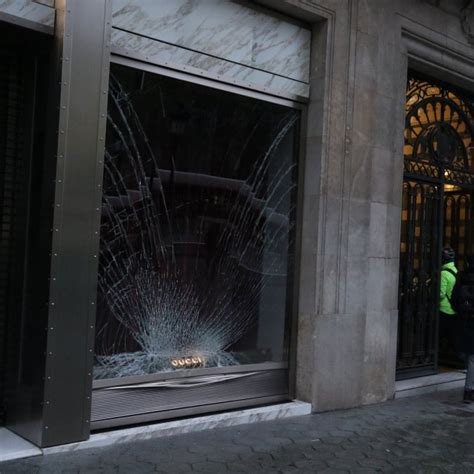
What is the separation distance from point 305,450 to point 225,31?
381 centimetres

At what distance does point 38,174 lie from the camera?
4.79 metres

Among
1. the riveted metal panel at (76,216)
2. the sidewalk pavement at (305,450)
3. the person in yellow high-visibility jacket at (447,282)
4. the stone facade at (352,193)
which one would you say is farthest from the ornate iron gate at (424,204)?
the riveted metal panel at (76,216)

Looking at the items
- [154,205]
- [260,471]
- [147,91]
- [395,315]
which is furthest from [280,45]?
[260,471]

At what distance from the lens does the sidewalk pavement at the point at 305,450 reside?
457 cm

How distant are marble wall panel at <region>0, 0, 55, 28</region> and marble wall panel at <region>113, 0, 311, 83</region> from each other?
0.62m

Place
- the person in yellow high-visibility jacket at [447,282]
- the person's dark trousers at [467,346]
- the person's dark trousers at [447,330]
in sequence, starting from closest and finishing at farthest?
the person's dark trousers at [467,346] < the person in yellow high-visibility jacket at [447,282] < the person's dark trousers at [447,330]

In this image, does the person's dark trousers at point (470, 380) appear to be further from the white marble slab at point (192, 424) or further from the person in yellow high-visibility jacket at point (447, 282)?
the white marble slab at point (192, 424)

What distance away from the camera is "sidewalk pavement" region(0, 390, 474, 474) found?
457cm

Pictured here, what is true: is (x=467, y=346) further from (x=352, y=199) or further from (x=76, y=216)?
(x=76, y=216)

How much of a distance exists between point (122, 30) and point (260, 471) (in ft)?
11.8

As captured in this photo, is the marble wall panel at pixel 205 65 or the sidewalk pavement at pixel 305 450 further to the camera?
the marble wall panel at pixel 205 65

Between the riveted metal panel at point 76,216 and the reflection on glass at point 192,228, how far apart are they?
0.45 meters

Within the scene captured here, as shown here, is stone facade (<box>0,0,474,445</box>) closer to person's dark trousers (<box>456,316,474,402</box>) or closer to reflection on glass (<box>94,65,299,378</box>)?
reflection on glass (<box>94,65,299,378</box>)

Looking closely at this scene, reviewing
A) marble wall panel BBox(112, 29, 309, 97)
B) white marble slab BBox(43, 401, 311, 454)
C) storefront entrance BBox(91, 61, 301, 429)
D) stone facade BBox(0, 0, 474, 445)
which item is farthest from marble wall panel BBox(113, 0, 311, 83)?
white marble slab BBox(43, 401, 311, 454)
